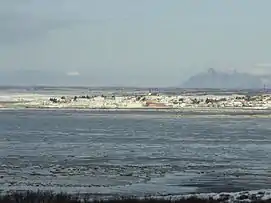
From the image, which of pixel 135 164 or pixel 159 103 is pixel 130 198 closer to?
pixel 135 164

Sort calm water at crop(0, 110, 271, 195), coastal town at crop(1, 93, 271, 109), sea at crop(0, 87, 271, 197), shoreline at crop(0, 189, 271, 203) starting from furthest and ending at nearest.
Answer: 1. coastal town at crop(1, 93, 271, 109)
2. calm water at crop(0, 110, 271, 195)
3. sea at crop(0, 87, 271, 197)
4. shoreline at crop(0, 189, 271, 203)

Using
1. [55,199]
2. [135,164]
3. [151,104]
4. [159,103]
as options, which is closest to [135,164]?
[135,164]

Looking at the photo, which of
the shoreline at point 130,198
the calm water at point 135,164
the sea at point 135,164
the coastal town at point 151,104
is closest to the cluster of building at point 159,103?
the coastal town at point 151,104

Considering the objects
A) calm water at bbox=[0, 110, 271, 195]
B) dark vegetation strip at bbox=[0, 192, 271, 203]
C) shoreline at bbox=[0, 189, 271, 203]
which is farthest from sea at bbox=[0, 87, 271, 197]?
dark vegetation strip at bbox=[0, 192, 271, 203]

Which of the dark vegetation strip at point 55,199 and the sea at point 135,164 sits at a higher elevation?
the dark vegetation strip at point 55,199

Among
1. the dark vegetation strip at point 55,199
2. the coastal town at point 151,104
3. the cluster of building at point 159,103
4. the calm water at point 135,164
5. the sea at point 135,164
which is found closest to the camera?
the dark vegetation strip at point 55,199

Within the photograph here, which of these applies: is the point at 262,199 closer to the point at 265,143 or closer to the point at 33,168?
the point at 33,168

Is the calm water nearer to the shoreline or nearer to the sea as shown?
the sea

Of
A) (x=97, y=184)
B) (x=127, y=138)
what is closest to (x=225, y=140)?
(x=127, y=138)

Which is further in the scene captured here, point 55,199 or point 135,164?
point 135,164

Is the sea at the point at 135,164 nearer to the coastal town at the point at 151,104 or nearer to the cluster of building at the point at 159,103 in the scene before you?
the coastal town at the point at 151,104

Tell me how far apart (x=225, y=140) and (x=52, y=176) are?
73.1 feet

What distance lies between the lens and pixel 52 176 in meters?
27.0

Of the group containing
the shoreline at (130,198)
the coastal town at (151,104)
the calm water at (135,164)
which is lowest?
the coastal town at (151,104)
